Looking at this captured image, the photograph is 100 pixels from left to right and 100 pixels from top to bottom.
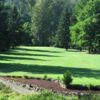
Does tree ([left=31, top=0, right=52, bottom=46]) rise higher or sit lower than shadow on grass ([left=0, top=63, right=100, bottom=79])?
higher

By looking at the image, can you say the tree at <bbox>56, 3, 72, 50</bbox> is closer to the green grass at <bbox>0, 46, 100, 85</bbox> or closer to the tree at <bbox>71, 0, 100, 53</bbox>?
the tree at <bbox>71, 0, 100, 53</bbox>

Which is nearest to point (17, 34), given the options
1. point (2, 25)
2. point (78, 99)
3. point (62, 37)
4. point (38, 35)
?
point (62, 37)

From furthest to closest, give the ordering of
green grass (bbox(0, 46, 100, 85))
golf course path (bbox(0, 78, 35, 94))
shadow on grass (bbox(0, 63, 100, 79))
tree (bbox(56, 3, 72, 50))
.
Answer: tree (bbox(56, 3, 72, 50)) → shadow on grass (bbox(0, 63, 100, 79)) → green grass (bbox(0, 46, 100, 85)) → golf course path (bbox(0, 78, 35, 94))

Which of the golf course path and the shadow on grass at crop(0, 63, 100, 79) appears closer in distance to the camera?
the golf course path

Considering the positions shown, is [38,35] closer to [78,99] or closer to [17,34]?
[17,34]

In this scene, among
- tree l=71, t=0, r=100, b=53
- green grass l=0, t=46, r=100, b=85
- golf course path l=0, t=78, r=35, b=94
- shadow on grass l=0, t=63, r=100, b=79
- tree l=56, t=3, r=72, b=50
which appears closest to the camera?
golf course path l=0, t=78, r=35, b=94

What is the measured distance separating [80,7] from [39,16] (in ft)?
102

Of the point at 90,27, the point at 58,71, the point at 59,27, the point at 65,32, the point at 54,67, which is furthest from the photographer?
the point at 59,27

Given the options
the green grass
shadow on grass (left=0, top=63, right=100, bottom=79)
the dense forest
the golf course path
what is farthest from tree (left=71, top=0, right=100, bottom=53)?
the golf course path

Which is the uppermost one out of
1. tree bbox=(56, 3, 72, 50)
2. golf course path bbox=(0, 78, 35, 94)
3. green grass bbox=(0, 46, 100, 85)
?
tree bbox=(56, 3, 72, 50)

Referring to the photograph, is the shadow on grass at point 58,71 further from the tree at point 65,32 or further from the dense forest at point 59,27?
the tree at point 65,32

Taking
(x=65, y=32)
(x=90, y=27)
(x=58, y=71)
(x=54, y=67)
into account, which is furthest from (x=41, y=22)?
(x=58, y=71)

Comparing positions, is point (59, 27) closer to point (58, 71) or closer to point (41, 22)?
point (41, 22)

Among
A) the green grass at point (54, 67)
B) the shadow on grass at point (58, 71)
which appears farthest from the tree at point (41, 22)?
the shadow on grass at point (58, 71)
